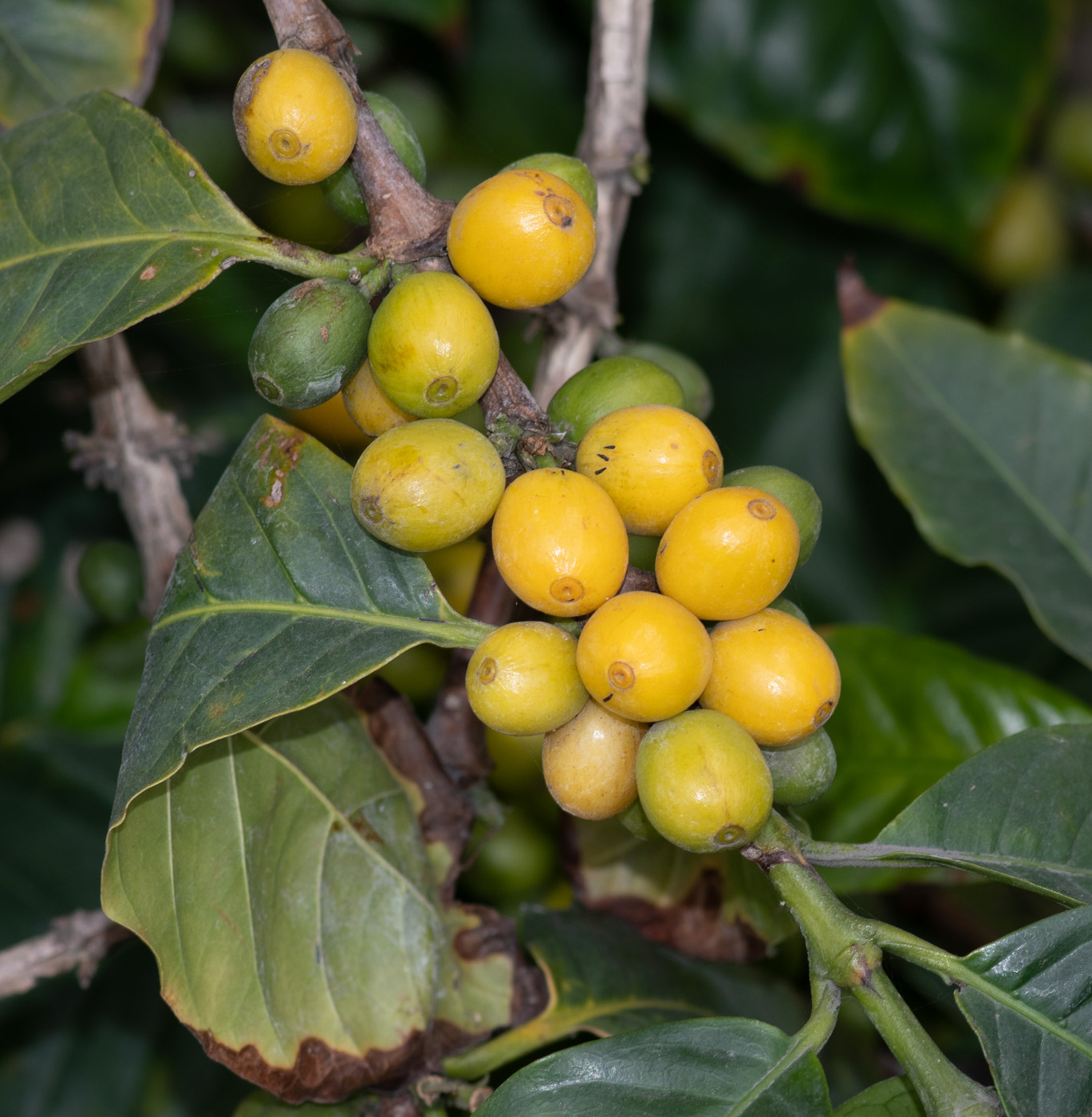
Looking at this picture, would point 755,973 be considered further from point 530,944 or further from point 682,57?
point 682,57

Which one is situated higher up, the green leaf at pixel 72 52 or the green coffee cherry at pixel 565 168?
the green coffee cherry at pixel 565 168

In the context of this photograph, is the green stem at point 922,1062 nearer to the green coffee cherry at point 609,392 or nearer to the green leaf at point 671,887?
the green leaf at point 671,887

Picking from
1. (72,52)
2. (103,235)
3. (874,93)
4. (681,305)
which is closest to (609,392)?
(103,235)

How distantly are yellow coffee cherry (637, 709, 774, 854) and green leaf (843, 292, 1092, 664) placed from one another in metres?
0.78

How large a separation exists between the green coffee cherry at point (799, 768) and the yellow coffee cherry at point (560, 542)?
0.20m

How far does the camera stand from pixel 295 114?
79 cm

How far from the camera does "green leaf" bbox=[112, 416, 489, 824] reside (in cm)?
81

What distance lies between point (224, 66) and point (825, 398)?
1.40 metres

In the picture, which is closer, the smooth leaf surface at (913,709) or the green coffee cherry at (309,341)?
the green coffee cherry at (309,341)

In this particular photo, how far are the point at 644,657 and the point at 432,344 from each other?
0.92 ft

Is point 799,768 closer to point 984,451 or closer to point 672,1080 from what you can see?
point 672,1080

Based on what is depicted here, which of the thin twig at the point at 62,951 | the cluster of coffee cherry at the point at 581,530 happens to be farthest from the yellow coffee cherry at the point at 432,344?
the thin twig at the point at 62,951

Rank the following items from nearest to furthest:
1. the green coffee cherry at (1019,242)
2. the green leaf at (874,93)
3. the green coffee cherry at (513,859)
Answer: the green coffee cherry at (513,859)
the green leaf at (874,93)
the green coffee cherry at (1019,242)

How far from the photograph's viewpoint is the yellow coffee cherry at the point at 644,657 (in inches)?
28.1
